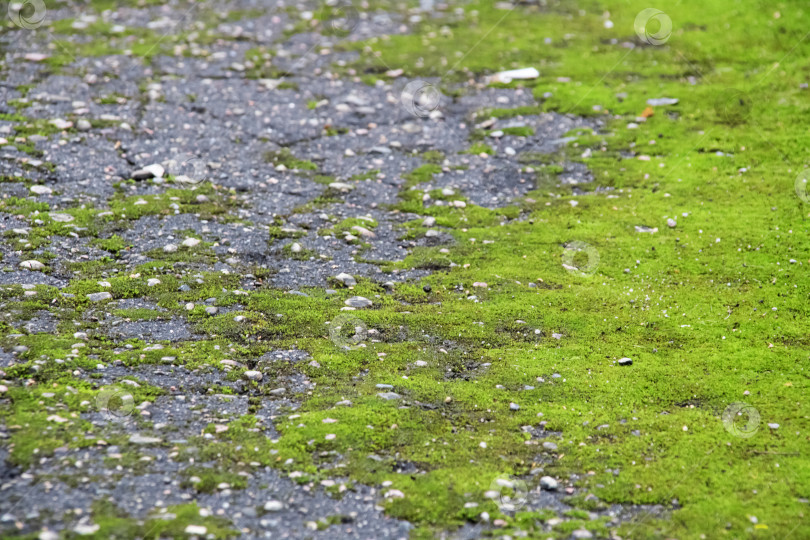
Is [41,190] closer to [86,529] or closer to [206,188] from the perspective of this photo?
[206,188]

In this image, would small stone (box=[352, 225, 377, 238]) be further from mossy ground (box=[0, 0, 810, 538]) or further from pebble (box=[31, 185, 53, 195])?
pebble (box=[31, 185, 53, 195])

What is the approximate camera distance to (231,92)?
16.0 metres

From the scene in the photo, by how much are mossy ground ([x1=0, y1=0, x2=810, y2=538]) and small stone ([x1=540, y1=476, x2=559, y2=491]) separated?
250mm

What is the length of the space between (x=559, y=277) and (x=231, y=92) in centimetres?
906

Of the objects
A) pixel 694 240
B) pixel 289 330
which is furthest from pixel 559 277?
pixel 289 330

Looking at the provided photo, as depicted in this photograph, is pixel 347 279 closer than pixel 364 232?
Yes

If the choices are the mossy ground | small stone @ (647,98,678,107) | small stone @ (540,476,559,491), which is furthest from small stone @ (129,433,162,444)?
small stone @ (647,98,678,107)

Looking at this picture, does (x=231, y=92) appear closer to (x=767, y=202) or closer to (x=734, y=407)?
(x=767, y=202)

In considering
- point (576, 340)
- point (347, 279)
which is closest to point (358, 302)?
point (347, 279)

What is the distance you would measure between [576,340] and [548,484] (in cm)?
283

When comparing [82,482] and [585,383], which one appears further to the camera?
[585,383]

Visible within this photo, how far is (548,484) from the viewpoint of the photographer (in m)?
7.19

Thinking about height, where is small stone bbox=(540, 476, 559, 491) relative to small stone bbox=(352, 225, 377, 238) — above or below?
below

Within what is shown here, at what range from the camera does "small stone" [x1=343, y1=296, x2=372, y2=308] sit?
10.1m
